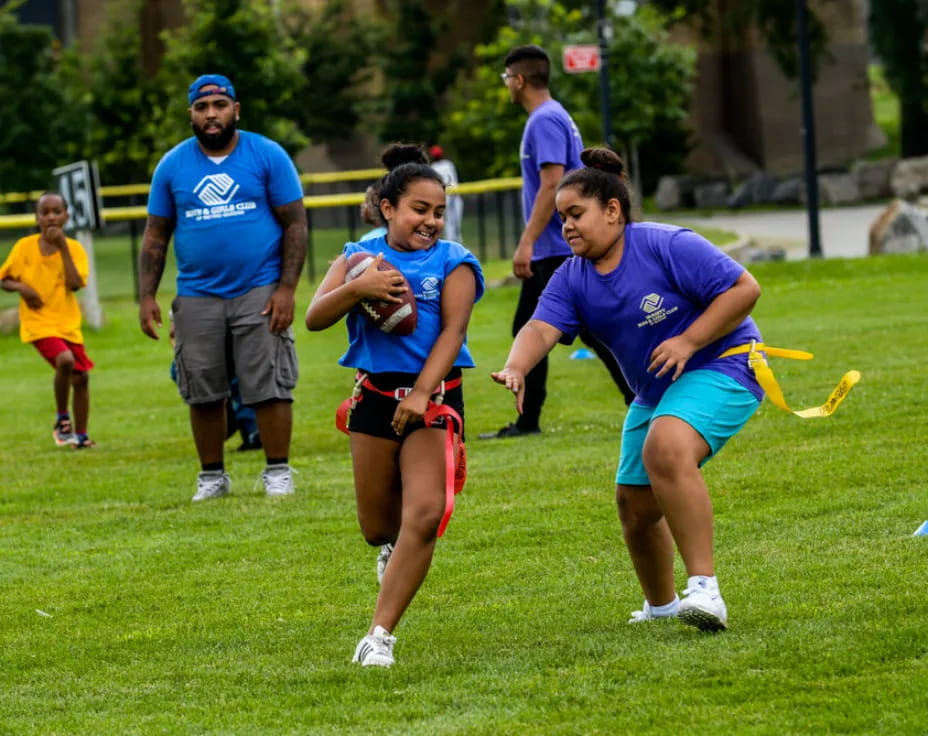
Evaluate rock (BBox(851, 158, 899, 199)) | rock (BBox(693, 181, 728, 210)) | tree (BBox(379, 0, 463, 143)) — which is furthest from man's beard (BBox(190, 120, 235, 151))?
tree (BBox(379, 0, 463, 143))

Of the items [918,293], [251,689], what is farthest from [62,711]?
[918,293]

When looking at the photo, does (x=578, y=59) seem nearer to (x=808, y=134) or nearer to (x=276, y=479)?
(x=808, y=134)

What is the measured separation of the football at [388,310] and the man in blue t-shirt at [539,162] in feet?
14.3

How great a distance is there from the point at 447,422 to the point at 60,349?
24.2 ft

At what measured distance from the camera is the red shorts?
1266 cm

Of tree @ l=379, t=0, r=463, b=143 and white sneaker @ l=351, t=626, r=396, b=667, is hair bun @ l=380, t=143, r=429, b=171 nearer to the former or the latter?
white sneaker @ l=351, t=626, r=396, b=667

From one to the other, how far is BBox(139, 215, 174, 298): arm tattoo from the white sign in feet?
37.0

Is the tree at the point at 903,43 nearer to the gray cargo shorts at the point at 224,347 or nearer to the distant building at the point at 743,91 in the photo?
the distant building at the point at 743,91

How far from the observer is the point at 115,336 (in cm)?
2177

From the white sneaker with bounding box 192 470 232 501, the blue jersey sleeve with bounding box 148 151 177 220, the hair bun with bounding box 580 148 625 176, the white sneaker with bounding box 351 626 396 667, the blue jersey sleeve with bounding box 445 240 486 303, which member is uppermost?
the hair bun with bounding box 580 148 625 176

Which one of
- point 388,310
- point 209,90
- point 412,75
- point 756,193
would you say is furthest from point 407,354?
point 412,75

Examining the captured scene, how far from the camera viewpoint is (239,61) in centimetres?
3244

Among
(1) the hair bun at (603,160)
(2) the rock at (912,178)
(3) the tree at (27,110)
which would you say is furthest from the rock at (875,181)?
(1) the hair bun at (603,160)

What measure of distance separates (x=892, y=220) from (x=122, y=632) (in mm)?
19833
